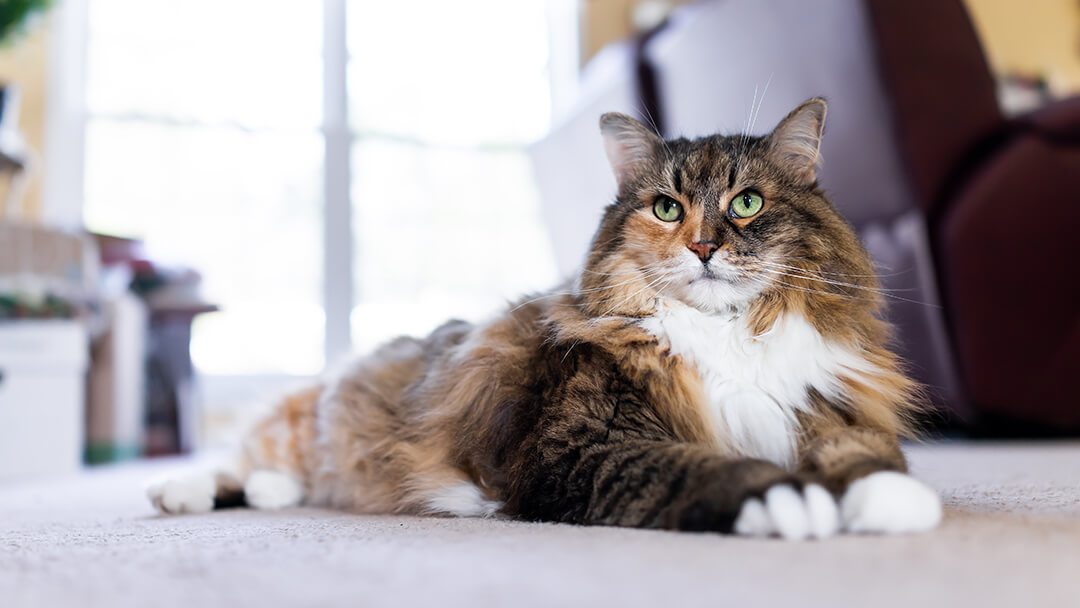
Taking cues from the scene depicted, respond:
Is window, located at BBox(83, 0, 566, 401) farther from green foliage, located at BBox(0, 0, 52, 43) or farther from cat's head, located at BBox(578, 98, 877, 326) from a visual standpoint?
cat's head, located at BBox(578, 98, 877, 326)

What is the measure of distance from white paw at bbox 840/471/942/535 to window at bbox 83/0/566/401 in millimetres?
4422

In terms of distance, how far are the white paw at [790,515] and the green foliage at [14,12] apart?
13.1 ft

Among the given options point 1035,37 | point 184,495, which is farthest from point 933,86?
point 1035,37

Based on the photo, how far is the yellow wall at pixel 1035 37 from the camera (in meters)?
6.91

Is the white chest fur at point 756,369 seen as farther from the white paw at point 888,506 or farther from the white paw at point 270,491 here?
the white paw at point 270,491

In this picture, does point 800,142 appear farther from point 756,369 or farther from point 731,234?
point 756,369

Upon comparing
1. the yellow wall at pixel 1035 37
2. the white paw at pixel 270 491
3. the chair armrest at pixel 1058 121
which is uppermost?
the yellow wall at pixel 1035 37

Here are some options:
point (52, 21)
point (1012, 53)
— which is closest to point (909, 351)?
point (52, 21)

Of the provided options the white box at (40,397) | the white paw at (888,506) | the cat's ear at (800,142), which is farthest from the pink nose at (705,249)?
the white box at (40,397)

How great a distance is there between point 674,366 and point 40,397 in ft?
9.44

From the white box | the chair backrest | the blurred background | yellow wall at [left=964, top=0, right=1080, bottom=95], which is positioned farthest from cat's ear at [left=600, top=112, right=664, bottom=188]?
yellow wall at [left=964, top=0, right=1080, bottom=95]

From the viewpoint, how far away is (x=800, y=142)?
1381mm

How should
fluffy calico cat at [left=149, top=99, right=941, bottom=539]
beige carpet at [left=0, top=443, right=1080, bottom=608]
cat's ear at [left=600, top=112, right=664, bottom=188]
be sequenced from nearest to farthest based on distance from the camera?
beige carpet at [left=0, top=443, right=1080, bottom=608] < fluffy calico cat at [left=149, top=99, right=941, bottom=539] < cat's ear at [left=600, top=112, right=664, bottom=188]

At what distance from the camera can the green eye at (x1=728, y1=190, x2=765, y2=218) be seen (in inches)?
51.3
